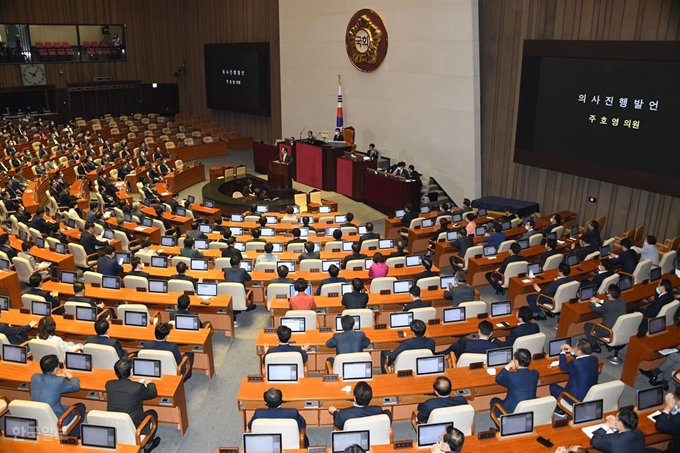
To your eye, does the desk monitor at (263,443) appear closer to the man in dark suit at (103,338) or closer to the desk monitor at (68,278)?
the man in dark suit at (103,338)

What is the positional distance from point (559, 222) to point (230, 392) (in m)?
9.44

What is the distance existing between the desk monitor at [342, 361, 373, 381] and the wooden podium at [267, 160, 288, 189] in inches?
533

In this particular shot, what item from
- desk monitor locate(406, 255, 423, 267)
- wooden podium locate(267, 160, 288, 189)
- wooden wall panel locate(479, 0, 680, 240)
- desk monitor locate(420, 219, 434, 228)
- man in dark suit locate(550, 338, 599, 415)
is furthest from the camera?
wooden podium locate(267, 160, 288, 189)

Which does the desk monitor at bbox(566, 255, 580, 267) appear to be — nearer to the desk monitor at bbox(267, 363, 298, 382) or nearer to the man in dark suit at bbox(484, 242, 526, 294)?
the man in dark suit at bbox(484, 242, 526, 294)

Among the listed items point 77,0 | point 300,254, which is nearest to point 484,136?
point 300,254

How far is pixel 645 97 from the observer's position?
12766mm

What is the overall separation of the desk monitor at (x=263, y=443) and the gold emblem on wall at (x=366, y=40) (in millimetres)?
16510

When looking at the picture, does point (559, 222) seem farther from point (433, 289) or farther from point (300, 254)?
point (300, 254)

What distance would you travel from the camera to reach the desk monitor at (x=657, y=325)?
8438 mm

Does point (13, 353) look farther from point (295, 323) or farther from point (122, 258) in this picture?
point (122, 258)

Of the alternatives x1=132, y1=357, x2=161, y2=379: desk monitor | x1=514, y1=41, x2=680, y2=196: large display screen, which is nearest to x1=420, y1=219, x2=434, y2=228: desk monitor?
x1=514, y1=41, x2=680, y2=196: large display screen

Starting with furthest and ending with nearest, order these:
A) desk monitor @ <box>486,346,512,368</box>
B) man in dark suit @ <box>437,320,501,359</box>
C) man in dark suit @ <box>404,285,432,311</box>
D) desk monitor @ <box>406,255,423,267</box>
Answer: desk monitor @ <box>406,255,423,267</box> → man in dark suit @ <box>404,285,432,311</box> → man in dark suit @ <box>437,320,501,359</box> → desk monitor @ <box>486,346,512,368</box>

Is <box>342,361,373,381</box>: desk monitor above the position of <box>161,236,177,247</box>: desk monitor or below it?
above

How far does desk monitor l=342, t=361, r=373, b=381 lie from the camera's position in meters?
7.17
